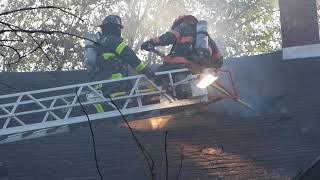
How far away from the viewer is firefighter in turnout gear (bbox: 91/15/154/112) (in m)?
7.07

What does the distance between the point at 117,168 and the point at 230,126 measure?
7.68ft

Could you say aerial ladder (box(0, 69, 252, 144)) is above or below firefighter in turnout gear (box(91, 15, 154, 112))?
below

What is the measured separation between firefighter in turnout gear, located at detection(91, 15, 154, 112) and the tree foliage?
41.8 ft

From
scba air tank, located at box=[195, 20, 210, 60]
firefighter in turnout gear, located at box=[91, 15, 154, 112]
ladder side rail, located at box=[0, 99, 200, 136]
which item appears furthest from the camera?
scba air tank, located at box=[195, 20, 210, 60]

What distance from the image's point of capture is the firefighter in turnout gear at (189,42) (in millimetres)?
7570

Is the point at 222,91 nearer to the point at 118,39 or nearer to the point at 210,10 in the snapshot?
the point at 118,39

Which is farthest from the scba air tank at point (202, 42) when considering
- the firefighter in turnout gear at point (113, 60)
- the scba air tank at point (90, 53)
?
the scba air tank at point (90, 53)

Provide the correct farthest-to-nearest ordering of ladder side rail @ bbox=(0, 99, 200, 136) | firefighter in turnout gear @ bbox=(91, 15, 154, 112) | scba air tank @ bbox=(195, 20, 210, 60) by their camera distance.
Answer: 1. scba air tank @ bbox=(195, 20, 210, 60)
2. firefighter in turnout gear @ bbox=(91, 15, 154, 112)
3. ladder side rail @ bbox=(0, 99, 200, 136)

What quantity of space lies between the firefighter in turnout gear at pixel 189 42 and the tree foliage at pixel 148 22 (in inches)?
510

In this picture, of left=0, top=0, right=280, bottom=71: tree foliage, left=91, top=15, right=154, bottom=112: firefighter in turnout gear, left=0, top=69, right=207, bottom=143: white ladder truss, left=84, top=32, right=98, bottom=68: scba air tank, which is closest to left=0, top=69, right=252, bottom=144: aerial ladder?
left=0, top=69, right=207, bottom=143: white ladder truss

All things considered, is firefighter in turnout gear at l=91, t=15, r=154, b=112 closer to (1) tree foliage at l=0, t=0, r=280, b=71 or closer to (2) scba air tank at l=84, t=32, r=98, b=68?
(2) scba air tank at l=84, t=32, r=98, b=68

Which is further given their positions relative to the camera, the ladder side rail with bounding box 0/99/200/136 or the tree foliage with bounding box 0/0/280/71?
the tree foliage with bounding box 0/0/280/71

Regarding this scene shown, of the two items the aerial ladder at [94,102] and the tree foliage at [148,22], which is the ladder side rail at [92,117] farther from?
the tree foliage at [148,22]

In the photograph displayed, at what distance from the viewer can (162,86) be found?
23.2 ft
